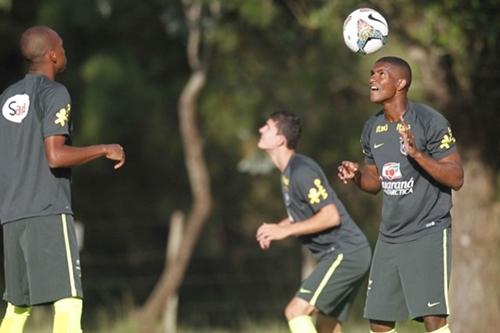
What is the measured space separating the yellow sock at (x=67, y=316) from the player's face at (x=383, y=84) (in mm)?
2386

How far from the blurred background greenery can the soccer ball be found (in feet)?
14.3

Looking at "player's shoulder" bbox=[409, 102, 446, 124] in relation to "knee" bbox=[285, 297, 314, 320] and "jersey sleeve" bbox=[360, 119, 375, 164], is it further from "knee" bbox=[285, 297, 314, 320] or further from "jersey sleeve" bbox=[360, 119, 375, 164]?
"knee" bbox=[285, 297, 314, 320]

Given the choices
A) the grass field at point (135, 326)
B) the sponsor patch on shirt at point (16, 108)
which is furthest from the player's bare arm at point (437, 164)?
the grass field at point (135, 326)

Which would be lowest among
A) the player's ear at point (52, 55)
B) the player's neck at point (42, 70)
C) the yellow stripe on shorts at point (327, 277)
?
the yellow stripe on shorts at point (327, 277)

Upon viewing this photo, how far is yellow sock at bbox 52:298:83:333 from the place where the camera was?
866cm

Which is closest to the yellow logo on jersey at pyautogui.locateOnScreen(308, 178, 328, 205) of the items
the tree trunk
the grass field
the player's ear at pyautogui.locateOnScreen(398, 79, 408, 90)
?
the player's ear at pyautogui.locateOnScreen(398, 79, 408, 90)

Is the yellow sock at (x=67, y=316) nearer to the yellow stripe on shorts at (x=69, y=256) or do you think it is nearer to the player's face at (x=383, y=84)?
the yellow stripe on shorts at (x=69, y=256)

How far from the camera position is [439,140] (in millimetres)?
8883

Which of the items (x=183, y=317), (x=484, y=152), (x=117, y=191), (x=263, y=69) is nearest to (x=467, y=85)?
(x=484, y=152)

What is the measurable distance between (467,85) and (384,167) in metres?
6.53

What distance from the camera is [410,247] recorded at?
909 cm

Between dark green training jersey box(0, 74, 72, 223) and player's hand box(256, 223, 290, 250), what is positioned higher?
dark green training jersey box(0, 74, 72, 223)

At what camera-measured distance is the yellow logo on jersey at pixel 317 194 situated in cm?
1029

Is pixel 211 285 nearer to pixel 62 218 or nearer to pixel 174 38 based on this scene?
pixel 174 38
